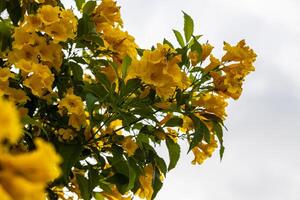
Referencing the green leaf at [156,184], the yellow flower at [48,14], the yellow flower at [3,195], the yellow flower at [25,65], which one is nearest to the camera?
the yellow flower at [3,195]

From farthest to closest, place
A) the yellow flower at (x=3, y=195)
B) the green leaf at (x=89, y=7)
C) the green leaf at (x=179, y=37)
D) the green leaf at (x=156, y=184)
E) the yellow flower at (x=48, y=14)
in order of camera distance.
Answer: the green leaf at (x=179, y=37) < the green leaf at (x=89, y=7) < the green leaf at (x=156, y=184) < the yellow flower at (x=48, y=14) < the yellow flower at (x=3, y=195)

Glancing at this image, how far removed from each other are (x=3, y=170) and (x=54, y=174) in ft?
0.16

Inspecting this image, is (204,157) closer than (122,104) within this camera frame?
No

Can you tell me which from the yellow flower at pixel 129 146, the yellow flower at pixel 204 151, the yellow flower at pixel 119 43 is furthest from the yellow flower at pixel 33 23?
the yellow flower at pixel 204 151

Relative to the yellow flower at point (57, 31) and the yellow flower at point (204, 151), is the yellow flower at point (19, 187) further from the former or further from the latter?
the yellow flower at point (204, 151)

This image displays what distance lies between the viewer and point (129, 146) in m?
2.95

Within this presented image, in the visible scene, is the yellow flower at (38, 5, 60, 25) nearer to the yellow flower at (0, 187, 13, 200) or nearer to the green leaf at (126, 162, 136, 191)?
the green leaf at (126, 162, 136, 191)

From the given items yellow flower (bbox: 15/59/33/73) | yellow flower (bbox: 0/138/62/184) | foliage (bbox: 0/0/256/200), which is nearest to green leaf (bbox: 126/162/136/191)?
foliage (bbox: 0/0/256/200)

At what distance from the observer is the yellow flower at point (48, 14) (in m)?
2.82

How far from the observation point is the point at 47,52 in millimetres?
2873

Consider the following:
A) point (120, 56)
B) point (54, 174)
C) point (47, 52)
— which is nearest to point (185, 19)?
point (120, 56)

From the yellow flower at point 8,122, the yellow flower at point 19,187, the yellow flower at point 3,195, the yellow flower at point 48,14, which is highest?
the yellow flower at point 48,14

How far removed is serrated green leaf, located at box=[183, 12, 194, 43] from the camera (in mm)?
3242

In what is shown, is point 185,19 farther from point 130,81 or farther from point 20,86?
point 20,86
